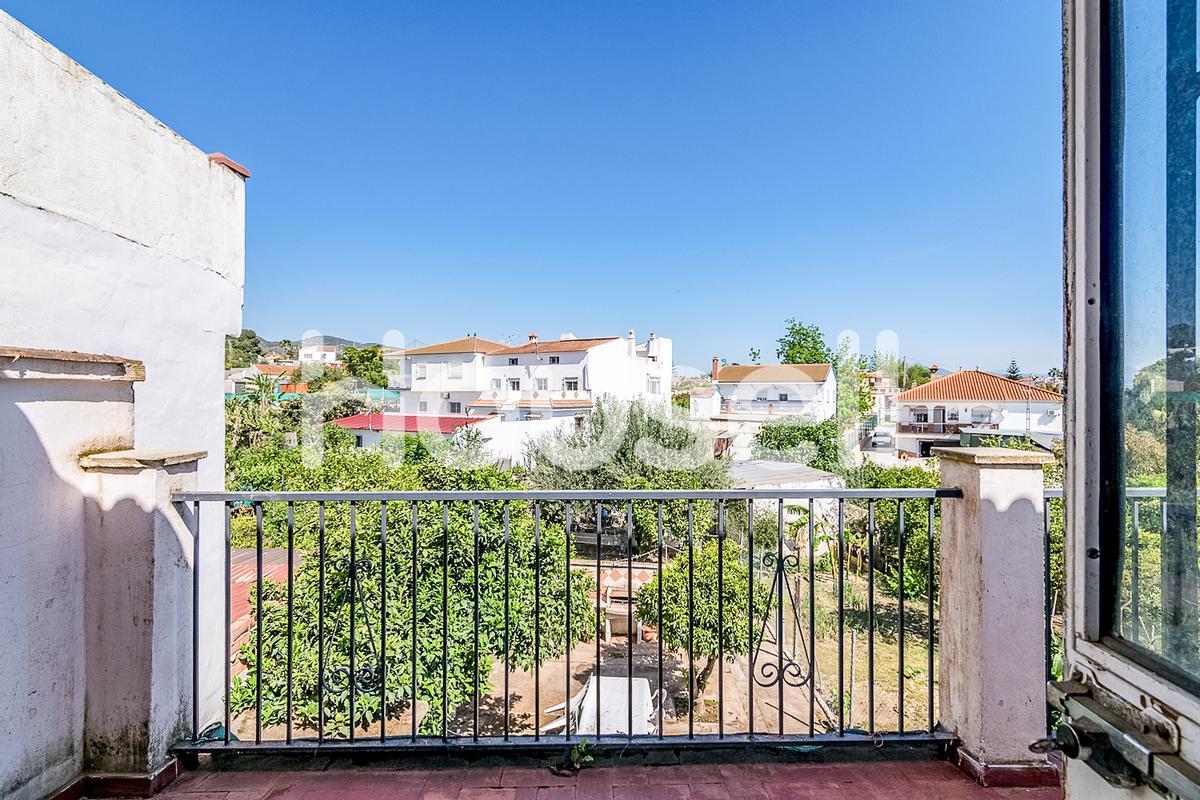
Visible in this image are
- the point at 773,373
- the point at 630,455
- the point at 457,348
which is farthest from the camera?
the point at 773,373

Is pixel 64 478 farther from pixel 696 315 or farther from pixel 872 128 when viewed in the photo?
pixel 696 315

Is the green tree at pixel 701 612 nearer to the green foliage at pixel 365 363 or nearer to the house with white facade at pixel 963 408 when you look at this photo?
the house with white facade at pixel 963 408

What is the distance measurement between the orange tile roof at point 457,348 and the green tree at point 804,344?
16394mm

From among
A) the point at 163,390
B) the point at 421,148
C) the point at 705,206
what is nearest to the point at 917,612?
the point at 163,390

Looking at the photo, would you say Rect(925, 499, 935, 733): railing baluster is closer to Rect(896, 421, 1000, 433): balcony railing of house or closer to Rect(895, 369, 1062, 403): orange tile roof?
Rect(895, 369, 1062, 403): orange tile roof

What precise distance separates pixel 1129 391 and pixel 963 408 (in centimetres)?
3092

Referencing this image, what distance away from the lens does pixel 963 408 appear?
26.9m

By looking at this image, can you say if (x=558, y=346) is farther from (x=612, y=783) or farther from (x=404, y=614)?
(x=612, y=783)

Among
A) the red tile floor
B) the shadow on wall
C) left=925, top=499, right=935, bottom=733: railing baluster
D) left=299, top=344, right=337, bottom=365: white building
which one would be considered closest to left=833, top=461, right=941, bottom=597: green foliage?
left=925, top=499, right=935, bottom=733: railing baluster

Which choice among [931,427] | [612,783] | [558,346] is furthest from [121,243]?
[931,427]

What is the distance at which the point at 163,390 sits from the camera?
4645mm

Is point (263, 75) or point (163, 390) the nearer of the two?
point (163, 390)

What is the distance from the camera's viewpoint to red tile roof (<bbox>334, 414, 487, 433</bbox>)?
21.0 m

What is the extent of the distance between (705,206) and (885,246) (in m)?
8.39
